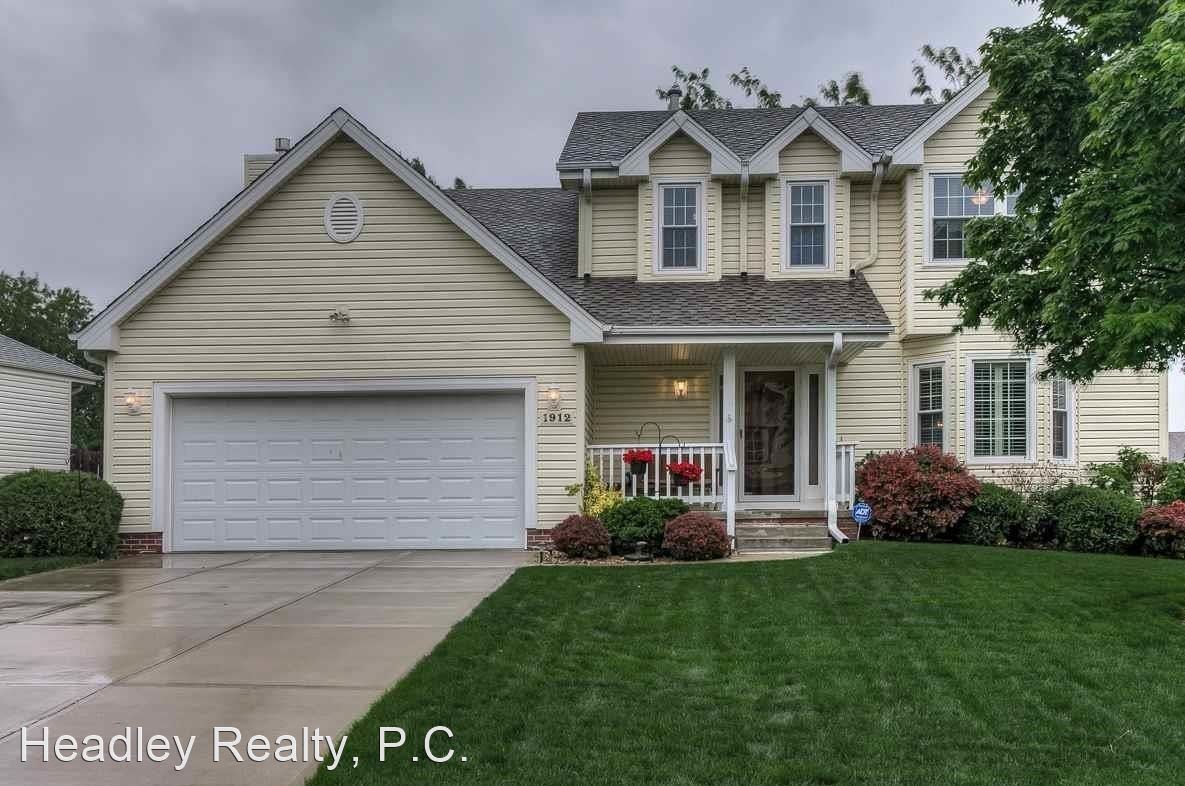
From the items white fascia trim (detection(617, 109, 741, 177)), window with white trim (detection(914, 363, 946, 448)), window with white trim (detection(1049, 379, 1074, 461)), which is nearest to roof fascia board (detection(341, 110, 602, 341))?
Result: white fascia trim (detection(617, 109, 741, 177))

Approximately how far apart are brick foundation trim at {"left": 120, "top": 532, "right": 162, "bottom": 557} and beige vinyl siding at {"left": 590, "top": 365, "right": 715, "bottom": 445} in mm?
6754

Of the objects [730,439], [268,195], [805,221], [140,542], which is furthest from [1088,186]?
[140,542]

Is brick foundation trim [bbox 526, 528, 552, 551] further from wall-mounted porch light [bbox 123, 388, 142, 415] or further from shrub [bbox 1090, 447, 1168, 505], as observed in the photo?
shrub [bbox 1090, 447, 1168, 505]

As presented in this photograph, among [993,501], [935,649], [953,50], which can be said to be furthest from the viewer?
[953,50]

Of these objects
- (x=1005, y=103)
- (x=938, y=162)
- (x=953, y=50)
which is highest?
(x=953, y=50)

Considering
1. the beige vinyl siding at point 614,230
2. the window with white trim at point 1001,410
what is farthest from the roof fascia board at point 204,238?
the window with white trim at point 1001,410

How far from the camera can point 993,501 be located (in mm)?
14102

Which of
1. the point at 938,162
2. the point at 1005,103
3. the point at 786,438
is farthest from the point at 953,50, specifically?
the point at 1005,103

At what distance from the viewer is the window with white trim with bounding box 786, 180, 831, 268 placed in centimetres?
1636

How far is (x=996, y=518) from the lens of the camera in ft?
46.2

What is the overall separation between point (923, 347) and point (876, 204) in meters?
2.50

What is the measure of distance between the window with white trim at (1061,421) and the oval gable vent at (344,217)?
11.1 metres

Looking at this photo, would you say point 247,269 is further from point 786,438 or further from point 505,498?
point 786,438

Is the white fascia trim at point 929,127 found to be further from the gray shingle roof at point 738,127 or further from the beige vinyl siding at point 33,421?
the beige vinyl siding at point 33,421
